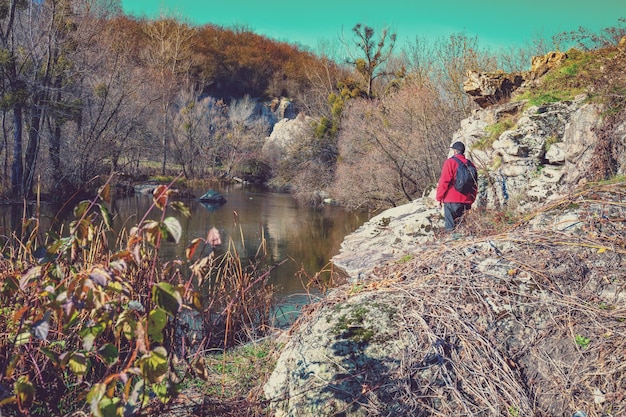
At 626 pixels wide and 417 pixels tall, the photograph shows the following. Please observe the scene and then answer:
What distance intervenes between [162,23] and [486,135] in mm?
46057

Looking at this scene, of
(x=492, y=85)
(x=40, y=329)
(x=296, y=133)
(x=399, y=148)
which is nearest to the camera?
(x=40, y=329)

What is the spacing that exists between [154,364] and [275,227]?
17172mm

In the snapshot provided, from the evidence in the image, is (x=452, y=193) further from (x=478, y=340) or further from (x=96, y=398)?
(x=96, y=398)

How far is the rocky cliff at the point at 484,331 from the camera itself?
9.80ft

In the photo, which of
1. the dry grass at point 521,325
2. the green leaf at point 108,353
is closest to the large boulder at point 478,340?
the dry grass at point 521,325

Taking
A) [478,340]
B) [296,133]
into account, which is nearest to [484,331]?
[478,340]

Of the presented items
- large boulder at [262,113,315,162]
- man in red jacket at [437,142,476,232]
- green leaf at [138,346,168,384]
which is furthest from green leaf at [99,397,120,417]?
large boulder at [262,113,315,162]

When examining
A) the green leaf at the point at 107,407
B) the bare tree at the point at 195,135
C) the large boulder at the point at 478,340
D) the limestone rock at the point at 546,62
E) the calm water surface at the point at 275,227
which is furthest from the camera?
the bare tree at the point at 195,135

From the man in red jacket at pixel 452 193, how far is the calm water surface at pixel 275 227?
9.64ft

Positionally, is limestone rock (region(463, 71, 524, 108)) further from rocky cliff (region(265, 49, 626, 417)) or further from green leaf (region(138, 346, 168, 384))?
green leaf (region(138, 346, 168, 384))

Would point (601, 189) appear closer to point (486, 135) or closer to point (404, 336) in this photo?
point (404, 336)

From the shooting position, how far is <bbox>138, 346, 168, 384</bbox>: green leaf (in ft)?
6.47

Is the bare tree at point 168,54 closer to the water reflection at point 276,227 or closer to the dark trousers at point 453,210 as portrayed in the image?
the water reflection at point 276,227

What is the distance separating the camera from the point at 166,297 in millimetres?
1998
